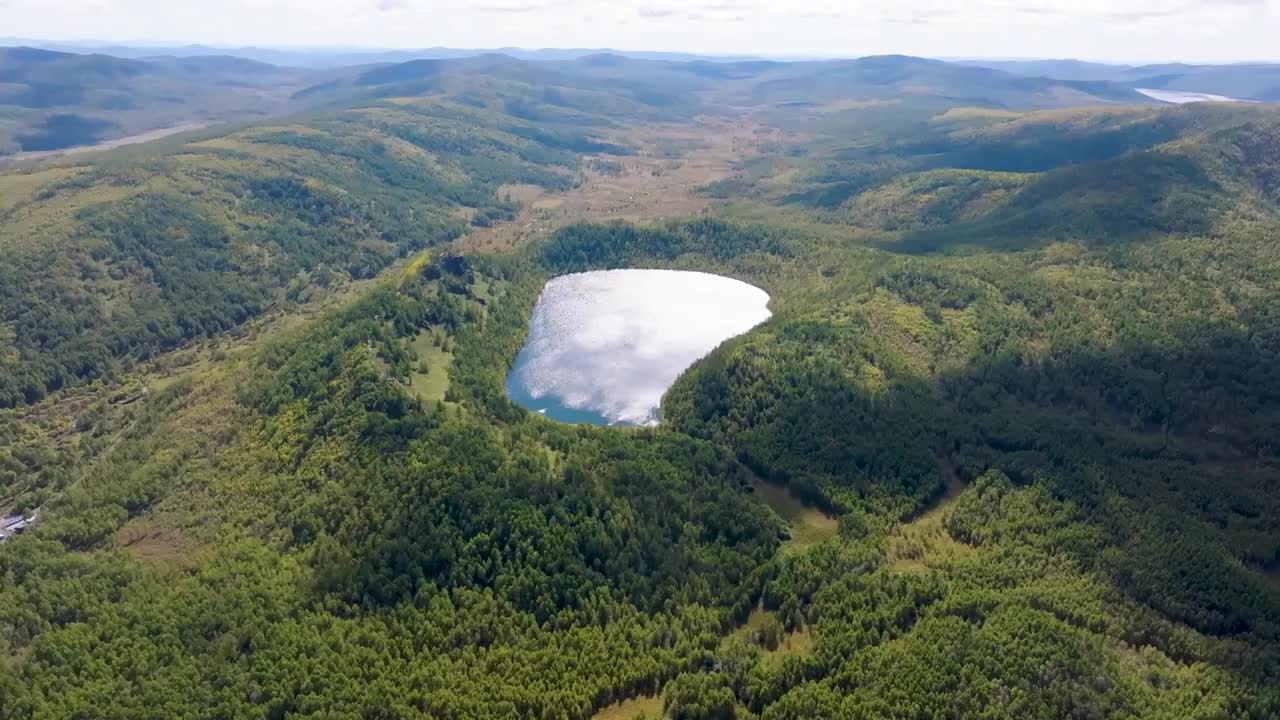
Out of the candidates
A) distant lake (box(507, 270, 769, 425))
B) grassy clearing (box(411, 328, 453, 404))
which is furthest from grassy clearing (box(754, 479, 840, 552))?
grassy clearing (box(411, 328, 453, 404))

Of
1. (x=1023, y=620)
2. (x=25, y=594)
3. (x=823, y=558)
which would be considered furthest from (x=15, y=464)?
(x=1023, y=620)

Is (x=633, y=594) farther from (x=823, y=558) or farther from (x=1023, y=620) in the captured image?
(x=1023, y=620)

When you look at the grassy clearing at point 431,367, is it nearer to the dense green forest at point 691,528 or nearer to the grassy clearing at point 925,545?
the dense green forest at point 691,528

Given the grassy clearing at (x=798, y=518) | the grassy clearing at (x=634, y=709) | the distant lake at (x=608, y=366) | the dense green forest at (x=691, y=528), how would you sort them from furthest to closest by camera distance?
the distant lake at (x=608, y=366), the grassy clearing at (x=798, y=518), the grassy clearing at (x=634, y=709), the dense green forest at (x=691, y=528)

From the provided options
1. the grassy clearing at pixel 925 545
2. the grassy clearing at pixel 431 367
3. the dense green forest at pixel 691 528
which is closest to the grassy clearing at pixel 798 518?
the dense green forest at pixel 691 528

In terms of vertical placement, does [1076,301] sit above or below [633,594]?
above

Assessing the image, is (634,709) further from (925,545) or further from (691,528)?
(925,545)

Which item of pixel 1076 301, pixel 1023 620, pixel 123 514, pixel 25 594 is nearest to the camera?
pixel 1023 620

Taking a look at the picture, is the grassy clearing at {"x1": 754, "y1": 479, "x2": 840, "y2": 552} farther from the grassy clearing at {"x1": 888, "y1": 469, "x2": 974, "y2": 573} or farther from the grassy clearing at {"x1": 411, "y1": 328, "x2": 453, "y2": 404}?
the grassy clearing at {"x1": 411, "y1": 328, "x2": 453, "y2": 404}
